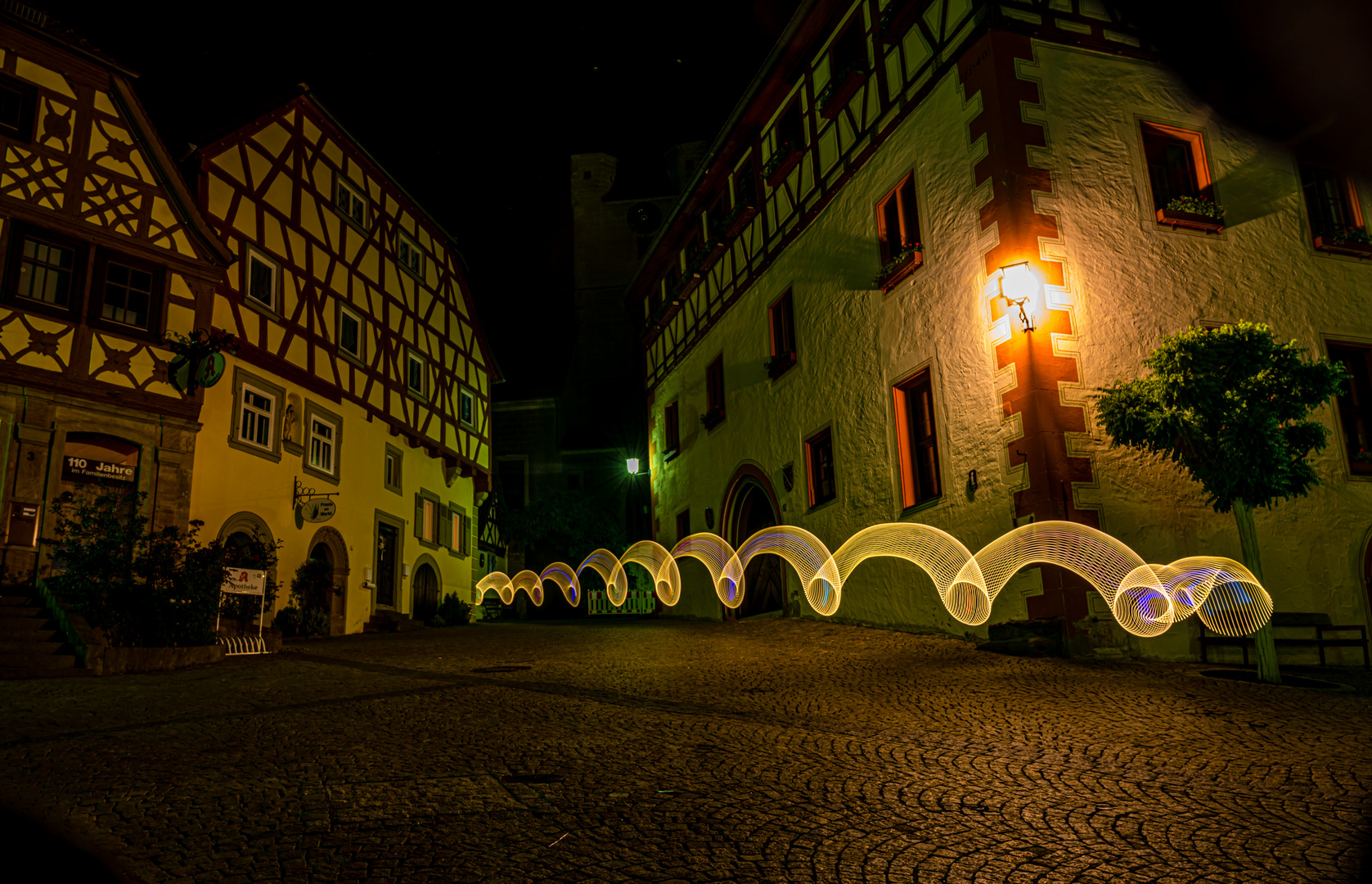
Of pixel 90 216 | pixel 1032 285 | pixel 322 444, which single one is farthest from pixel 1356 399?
pixel 90 216

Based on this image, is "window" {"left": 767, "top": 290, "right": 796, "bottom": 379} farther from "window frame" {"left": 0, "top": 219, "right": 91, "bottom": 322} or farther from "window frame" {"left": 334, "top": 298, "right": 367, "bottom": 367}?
"window frame" {"left": 0, "top": 219, "right": 91, "bottom": 322}

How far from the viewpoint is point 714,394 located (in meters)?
24.0

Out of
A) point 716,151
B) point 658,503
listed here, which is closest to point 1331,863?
point 716,151

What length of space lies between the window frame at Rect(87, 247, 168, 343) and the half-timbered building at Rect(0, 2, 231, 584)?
0.02 meters

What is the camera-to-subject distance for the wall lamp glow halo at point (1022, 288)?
12.4 metres

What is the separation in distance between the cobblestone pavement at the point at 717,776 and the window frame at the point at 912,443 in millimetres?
4319

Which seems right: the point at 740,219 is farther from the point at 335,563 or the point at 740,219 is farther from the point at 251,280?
the point at 335,563

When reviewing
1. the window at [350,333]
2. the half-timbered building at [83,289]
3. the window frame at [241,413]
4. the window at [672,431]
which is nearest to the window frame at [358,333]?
the window at [350,333]

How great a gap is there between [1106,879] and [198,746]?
6.35 meters

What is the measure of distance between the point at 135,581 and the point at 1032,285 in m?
13.5

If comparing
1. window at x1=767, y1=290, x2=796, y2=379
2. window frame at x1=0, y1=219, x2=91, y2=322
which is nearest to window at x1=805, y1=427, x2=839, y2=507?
window at x1=767, y1=290, x2=796, y2=379

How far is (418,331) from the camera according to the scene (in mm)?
28375

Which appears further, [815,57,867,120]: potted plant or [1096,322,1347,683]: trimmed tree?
[815,57,867,120]: potted plant

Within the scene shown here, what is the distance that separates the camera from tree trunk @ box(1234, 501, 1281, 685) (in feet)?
33.1
